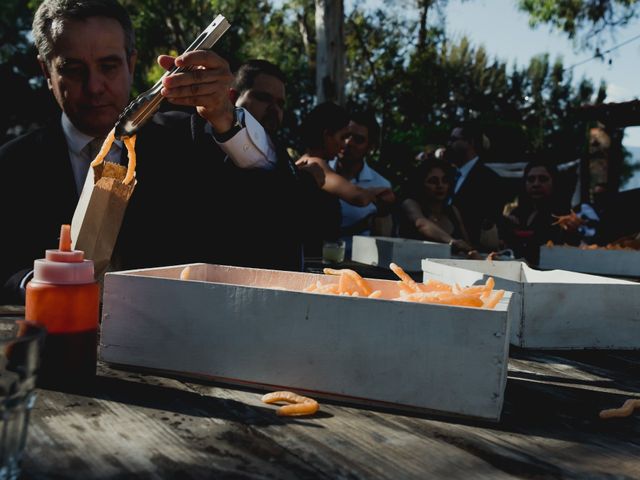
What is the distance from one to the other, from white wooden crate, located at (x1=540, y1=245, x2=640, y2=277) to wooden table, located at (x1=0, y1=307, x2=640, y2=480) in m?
2.31

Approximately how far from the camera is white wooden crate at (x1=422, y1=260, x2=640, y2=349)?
1.70 m

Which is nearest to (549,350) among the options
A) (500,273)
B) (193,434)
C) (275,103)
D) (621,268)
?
(500,273)

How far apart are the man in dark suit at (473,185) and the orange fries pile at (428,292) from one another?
10.9ft

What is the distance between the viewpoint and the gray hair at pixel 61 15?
2.19 meters

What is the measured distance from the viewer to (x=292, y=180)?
7.45 feet

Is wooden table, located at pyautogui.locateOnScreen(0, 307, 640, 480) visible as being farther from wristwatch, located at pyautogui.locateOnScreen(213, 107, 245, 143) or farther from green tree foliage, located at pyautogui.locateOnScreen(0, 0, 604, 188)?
green tree foliage, located at pyautogui.locateOnScreen(0, 0, 604, 188)

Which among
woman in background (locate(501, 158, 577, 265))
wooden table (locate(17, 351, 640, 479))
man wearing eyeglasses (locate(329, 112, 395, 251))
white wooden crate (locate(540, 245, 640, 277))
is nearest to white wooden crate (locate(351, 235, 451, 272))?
white wooden crate (locate(540, 245, 640, 277))

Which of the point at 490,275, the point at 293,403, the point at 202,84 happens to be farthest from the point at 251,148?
the point at 293,403

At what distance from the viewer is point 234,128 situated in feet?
7.06

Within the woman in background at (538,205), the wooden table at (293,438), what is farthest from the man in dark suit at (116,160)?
the woman in background at (538,205)

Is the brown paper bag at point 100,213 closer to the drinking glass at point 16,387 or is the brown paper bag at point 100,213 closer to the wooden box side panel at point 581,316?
the drinking glass at point 16,387

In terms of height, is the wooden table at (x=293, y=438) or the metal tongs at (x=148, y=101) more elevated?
the metal tongs at (x=148, y=101)

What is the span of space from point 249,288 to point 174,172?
140cm

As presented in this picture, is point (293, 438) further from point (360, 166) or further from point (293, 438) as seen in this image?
point (360, 166)
